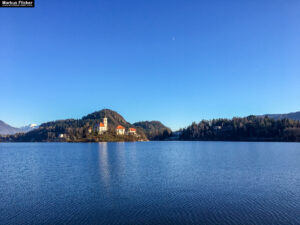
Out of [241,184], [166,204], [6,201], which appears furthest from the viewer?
[241,184]

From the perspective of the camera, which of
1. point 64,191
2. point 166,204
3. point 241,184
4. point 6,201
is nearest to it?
point 166,204

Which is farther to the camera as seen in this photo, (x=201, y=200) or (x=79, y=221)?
(x=201, y=200)

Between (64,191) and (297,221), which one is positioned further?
(64,191)

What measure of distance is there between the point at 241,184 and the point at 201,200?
39.5ft

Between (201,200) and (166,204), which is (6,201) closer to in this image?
(166,204)

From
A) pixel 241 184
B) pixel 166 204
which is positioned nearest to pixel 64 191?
pixel 166 204

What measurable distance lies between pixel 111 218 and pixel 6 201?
15487mm

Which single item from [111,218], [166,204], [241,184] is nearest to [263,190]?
[241,184]

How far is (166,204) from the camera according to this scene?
25.2m

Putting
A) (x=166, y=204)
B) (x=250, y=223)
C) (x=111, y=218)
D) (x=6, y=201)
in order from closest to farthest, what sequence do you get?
(x=250, y=223) → (x=111, y=218) → (x=166, y=204) → (x=6, y=201)

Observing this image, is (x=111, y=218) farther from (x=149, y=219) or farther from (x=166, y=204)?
(x=166, y=204)

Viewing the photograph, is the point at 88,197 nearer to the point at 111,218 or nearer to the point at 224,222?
the point at 111,218

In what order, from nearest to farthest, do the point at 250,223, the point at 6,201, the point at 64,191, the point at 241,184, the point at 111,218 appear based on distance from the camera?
the point at 250,223, the point at 111,218, the point at 6,201, the point at 64,191, the point at 241,184

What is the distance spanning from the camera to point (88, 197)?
28.1 m
